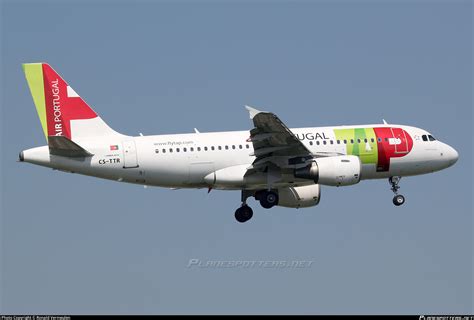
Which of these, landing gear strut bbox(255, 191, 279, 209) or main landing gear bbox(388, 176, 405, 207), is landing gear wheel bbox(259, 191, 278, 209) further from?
main landing gear bbox(388, 176, 405, 207)

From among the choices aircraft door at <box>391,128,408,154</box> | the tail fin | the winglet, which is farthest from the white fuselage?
the winglet

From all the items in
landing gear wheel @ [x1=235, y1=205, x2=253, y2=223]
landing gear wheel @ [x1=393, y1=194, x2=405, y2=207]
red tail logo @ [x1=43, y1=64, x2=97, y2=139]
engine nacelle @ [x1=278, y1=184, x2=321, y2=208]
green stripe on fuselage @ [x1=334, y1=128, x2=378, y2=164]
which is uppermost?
red tail logo @ [x1=43, y1=64, x2=97, y2=139]

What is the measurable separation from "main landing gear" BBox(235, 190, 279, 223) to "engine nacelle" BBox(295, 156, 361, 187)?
3.03 meters

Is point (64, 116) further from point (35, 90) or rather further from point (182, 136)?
point (182, 136)

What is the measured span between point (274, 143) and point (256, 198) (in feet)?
17.7

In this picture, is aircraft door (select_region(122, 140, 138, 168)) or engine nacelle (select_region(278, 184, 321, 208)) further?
engine nacelle (select_region(278, 184, 321, 208))

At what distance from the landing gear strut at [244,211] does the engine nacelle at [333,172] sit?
5093 mm

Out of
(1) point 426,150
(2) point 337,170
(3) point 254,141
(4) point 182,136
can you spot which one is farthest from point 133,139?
(1) point 426,150

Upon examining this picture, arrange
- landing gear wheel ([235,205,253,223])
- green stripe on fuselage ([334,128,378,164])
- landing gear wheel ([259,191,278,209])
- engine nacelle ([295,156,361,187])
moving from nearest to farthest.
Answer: engine nacelle ([295,156,361,187])
green stripe on fuselage ([334,128,378,164])
landing gear wheel ([259,191,278,209])
landing gear wheel ([235,205,253,223])

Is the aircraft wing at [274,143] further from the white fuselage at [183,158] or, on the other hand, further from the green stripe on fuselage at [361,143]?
the green stripe on fuselage at [361,143]

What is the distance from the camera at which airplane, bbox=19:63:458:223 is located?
63.7 metres

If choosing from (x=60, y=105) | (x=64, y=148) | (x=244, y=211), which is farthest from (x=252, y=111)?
(x=60, y=105)

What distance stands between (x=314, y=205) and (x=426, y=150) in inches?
319

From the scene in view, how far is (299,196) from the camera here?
69812 mm
